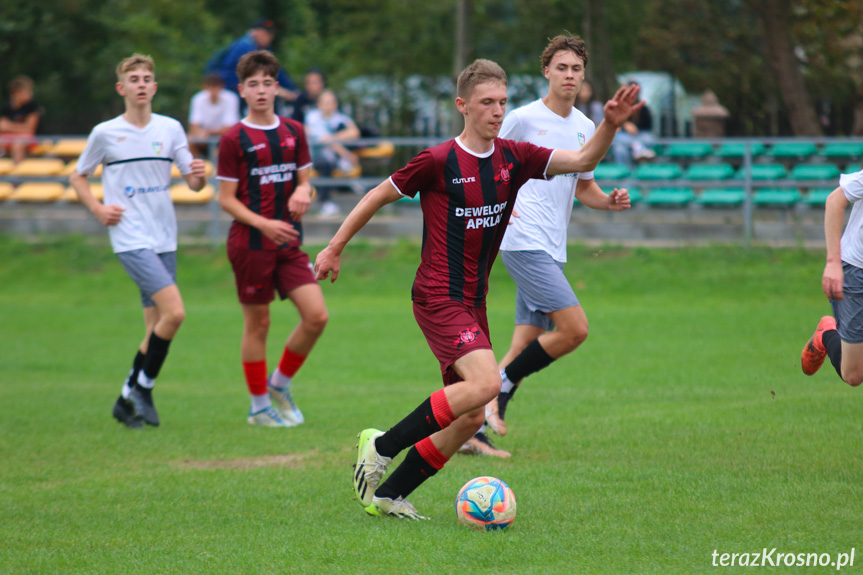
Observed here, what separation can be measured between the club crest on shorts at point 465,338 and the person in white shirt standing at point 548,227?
151 centimetres

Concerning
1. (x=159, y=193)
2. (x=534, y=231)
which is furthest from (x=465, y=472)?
(x=159, y=193)

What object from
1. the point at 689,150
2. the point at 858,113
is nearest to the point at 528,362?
the point at 689,150

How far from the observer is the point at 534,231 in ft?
20.1

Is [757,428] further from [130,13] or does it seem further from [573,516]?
[130,13]

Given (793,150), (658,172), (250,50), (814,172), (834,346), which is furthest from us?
(658,172)

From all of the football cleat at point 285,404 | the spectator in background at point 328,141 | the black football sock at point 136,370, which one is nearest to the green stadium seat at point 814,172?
the spectator in background at point 328,141

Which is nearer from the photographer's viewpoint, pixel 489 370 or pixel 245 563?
pixel 245 563

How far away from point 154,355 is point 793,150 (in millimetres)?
10712

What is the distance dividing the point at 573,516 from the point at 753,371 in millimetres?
4371

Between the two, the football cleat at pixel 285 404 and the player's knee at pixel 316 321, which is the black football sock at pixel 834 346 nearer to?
the player's knee at pixel 316 321

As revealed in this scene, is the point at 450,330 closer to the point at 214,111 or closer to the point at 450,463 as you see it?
the point at 450,463

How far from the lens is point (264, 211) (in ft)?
23.1

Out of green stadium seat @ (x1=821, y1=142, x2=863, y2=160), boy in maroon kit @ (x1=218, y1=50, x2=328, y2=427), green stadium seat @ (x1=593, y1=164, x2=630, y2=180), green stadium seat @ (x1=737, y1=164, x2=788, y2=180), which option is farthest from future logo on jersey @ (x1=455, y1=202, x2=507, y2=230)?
green stadium seat @ (x1=821, y1=142, x2=863, y2=160)

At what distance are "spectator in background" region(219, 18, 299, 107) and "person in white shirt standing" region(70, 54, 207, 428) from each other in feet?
18.9
